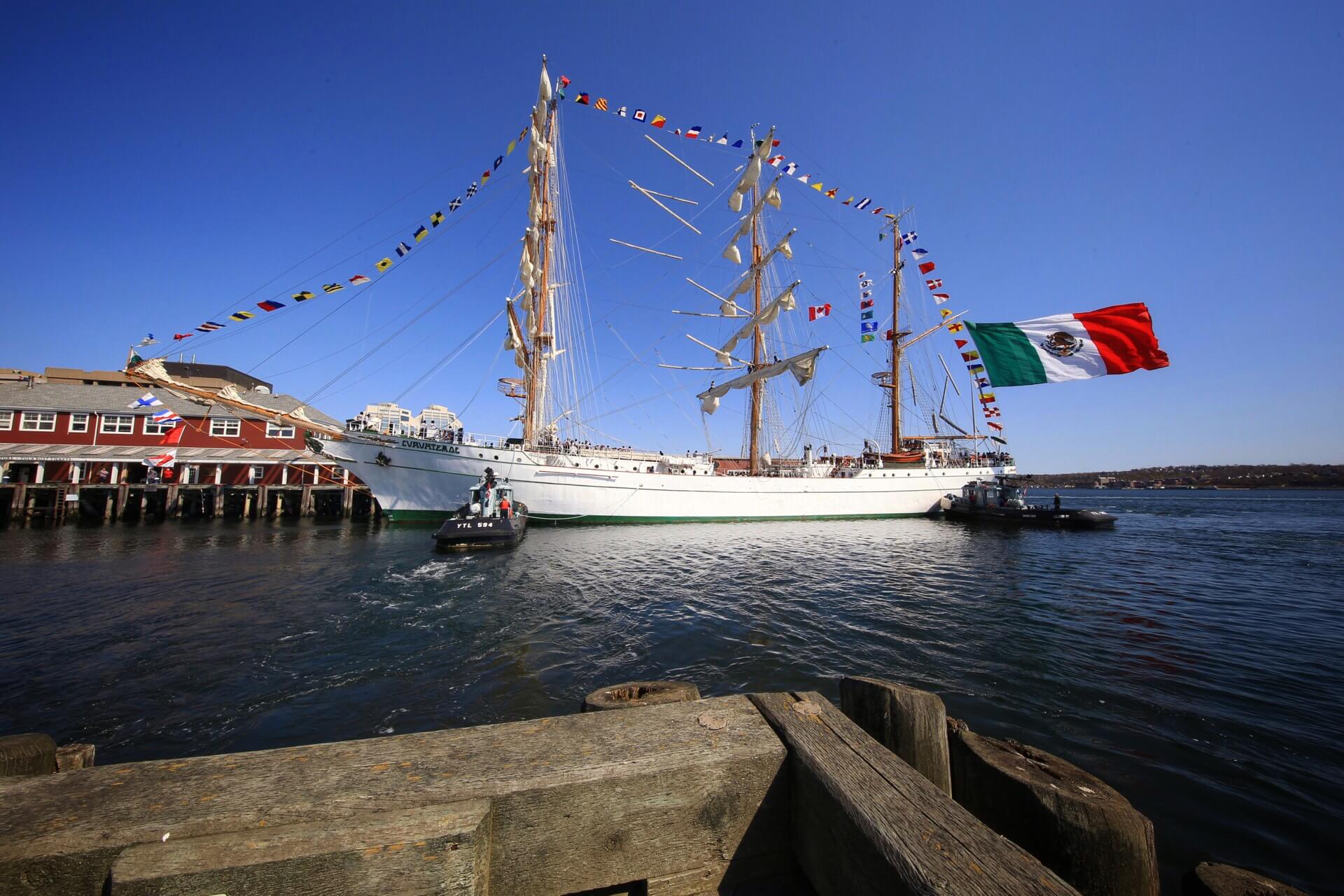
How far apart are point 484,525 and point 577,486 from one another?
9.83m

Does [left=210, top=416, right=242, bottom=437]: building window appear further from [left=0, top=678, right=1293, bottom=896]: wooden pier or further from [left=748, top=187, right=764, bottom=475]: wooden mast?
[left=0, top=678, right=1293, bottom=896]: wooden pier

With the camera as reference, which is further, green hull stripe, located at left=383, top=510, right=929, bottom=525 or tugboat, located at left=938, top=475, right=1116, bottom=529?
tugboat, located at left=938, top=475, right=1116, bottom=529

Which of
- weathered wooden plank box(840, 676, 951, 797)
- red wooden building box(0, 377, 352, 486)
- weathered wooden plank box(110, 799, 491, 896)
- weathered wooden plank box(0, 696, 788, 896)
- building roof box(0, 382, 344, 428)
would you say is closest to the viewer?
weathered wooden plank box(110, 799, 491, 896)

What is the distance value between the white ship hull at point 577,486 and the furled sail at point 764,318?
30.8 ft

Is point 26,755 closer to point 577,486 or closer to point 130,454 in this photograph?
point 577,486

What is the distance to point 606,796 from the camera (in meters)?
1.95

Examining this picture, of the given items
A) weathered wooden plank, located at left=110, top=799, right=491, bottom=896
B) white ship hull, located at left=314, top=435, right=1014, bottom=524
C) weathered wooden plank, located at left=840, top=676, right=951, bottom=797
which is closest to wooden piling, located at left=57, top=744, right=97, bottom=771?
weathered wooden plank, located at left=110, top=799, right=491, bottom=896

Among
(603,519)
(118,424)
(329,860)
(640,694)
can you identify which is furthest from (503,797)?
(118,424)

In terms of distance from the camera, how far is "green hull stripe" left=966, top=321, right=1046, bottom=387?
350 inches

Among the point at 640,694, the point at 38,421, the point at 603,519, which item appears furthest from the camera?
the point at 38,421

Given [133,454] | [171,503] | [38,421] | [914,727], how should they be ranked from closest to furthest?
1. [914,727]
2. [171,503]
3. [133,454]
4. [38,421]

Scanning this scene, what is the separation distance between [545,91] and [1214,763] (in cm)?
3538

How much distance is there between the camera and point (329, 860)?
4.93 feet

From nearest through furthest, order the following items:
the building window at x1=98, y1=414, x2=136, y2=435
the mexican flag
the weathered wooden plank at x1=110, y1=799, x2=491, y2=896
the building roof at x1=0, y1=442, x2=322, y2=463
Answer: the weathered wooden plank at x1=110, y1=799, x2=491, y2=896 < the mexican flag < the building roof at x1=0, y1=442, x2=322, y2=463 < the building window at x1=98, y1=414, x2=136, y2=435
